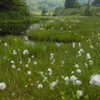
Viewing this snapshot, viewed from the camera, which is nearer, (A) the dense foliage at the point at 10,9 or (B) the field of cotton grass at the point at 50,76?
(B) the field of cotton grass at the point at 50,76

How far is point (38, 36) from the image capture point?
1156cm

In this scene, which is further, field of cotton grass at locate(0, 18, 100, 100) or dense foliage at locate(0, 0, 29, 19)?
dense foliage at locate(0, 0, 29, 19)

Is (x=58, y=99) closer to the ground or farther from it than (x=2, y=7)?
closer to the ground

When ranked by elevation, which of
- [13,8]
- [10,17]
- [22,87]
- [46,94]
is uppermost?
[13,8]

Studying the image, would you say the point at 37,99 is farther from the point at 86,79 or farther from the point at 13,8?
the point at 13,8

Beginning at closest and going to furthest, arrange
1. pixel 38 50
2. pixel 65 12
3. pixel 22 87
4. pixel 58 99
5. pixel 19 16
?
pixel 58 99
pixel 22 87
pixel 38 50
pixel 19 16
pixel 65 12

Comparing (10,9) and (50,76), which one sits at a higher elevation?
(10,9)

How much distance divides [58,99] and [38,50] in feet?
14.4

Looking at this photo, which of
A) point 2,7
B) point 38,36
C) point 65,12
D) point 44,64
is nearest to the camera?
point 44,64

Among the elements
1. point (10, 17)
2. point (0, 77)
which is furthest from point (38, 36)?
point (10, 17)

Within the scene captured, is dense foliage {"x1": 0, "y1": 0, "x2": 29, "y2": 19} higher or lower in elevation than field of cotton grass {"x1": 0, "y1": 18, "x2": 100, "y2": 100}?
higher

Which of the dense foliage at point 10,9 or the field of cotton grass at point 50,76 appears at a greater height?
the dense foliage at point 10,9

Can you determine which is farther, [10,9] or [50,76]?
[10,9]

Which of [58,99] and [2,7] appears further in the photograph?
[2,7]
